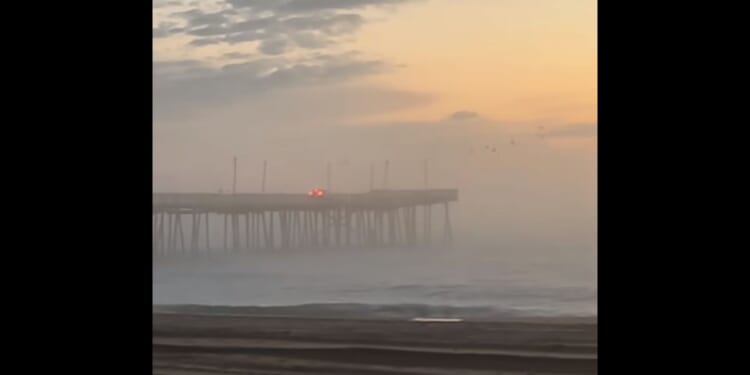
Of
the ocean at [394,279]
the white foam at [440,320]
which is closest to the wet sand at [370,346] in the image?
the white foam at [440,320]

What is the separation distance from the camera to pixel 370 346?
6617 millimetres

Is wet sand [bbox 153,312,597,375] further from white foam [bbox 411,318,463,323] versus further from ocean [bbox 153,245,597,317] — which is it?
ocean [bbox 153,245,597,317]

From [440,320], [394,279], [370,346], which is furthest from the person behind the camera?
[394,279]

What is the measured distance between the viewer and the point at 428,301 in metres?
11.4

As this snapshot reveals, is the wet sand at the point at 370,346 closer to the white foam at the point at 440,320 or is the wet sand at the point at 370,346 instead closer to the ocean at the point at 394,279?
the white foam at the point at 440,320

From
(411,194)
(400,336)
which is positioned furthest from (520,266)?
(400,336)

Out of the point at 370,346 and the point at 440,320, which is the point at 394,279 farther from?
the point at 370,346

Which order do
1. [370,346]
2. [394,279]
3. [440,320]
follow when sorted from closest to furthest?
[370,346] → [440,320] → [394,279]

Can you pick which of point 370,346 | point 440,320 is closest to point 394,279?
point 440,320

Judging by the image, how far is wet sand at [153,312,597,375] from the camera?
17.9ft

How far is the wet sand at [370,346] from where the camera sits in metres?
5.45
